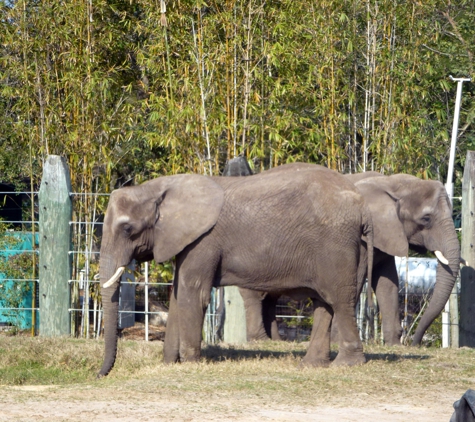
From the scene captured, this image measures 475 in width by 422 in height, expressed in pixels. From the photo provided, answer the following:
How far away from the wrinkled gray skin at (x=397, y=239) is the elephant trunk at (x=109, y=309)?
2.78 m

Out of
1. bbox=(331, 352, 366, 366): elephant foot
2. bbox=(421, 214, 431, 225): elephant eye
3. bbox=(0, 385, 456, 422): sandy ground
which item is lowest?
bbox=(0, 385, 456, 422): sandy ground

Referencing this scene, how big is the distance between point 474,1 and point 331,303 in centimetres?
783

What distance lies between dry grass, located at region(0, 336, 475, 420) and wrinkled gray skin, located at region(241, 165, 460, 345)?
0.79 m

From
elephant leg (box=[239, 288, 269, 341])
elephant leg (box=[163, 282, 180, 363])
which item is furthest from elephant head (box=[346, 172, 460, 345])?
elephant leg (box=[163, 282, 180, 363])

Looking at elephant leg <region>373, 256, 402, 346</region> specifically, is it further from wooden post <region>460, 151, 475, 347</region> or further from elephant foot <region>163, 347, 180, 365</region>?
elephant foot <region>163, 347, 180, 365</region>

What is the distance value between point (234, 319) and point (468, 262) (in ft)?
8.71

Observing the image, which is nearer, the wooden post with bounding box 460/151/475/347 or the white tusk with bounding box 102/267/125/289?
the white tusk with bounding box 102/267/125/289

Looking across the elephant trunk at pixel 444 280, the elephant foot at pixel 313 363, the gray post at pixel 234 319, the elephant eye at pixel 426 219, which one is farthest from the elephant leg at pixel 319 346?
the elephant eye at pixel 426 219

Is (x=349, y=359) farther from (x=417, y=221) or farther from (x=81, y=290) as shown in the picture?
(x=81, y=290)

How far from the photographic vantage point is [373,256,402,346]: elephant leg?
1098cm

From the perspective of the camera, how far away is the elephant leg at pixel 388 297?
1098 centimetres

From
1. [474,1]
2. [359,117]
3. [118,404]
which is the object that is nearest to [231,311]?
[359,117]

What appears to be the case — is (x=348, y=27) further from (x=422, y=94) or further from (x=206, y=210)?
(x=206, y=210)

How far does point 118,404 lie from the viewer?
21.9 ft
